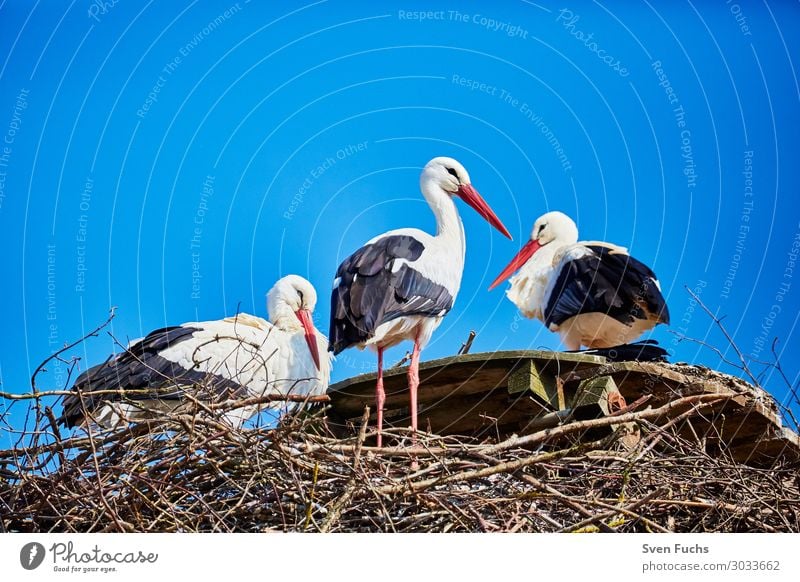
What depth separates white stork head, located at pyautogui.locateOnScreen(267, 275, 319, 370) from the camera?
3574mm

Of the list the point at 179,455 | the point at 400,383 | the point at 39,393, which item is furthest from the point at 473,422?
the point at 39,393

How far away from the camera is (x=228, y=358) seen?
3.22 metres

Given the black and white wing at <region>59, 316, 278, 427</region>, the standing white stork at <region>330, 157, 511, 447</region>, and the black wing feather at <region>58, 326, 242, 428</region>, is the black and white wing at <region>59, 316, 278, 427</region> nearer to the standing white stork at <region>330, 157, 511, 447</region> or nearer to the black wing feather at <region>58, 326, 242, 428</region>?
the black wing feather at <region>58, 326, 242, 428</region>

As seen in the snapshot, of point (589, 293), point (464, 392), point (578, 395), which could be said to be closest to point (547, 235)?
point (589, 293)

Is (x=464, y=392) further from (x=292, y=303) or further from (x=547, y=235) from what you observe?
(x=547, y=235)

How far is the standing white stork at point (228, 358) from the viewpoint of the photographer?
2967mm

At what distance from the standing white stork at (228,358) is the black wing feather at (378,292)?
Result: 24 centimetres

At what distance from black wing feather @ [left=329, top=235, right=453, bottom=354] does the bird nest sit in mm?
566

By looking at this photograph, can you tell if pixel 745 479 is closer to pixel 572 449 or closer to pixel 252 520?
pixel 572 449

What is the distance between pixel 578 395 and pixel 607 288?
31.5 inches
